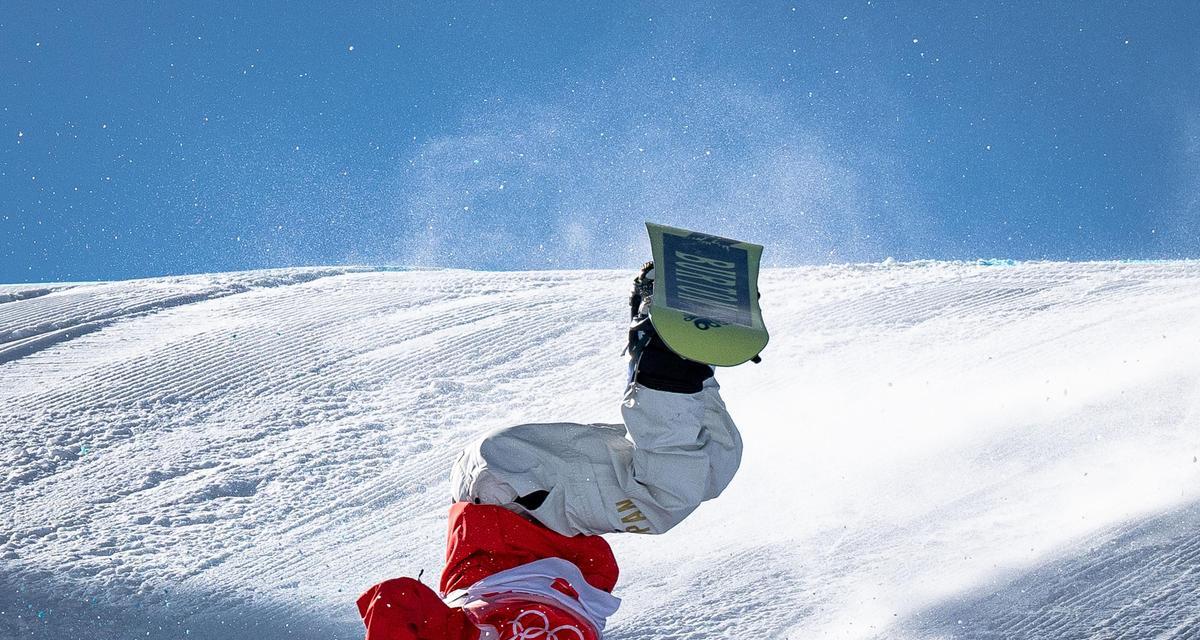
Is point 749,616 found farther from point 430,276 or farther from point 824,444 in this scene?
point 430,276

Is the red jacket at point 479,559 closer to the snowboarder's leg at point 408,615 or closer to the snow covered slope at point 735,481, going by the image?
the snowboarder's leg at point 408,615

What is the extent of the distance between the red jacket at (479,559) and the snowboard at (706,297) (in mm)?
508

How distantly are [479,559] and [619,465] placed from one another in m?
0.34

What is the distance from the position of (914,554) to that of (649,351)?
4.56ft

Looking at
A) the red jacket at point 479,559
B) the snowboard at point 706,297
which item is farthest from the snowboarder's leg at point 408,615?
the snowboard at point 706,297

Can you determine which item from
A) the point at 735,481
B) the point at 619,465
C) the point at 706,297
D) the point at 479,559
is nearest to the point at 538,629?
the point at 479,559

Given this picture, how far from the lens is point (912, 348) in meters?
5.57

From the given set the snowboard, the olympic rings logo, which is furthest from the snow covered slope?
the snowboard

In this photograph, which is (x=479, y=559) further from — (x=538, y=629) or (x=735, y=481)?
(x=735, y=481)

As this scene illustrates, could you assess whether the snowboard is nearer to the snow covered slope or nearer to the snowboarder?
the snowboarder

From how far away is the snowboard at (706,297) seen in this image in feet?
7.61

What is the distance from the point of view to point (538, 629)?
7.49 ft

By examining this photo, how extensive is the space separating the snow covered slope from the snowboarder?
31.2 inches

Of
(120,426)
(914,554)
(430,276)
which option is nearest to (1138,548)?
(914,554)
